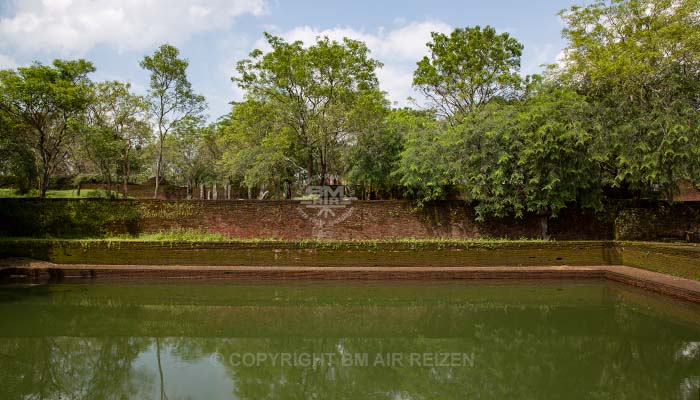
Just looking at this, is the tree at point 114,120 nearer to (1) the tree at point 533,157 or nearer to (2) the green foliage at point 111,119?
(2) the green foliage at point 111,119

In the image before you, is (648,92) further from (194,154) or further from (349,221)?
(194,154)

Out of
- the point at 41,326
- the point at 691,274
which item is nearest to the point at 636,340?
the point at 691,274

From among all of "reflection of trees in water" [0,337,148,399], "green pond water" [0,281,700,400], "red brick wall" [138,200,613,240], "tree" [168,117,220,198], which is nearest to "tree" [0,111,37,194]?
"red brick wall" [138,200,613,240]

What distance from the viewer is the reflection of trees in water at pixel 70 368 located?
419cm

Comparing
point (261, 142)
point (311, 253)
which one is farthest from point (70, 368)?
point (261, 142)

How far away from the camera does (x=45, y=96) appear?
1218 cm

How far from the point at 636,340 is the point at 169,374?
230 inches

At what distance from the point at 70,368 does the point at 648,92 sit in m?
13.3

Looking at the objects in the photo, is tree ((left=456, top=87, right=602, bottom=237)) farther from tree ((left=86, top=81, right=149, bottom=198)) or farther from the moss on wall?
tree ((left=86, top=81, right=149, bottom=198))

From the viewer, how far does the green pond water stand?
4.26 meters

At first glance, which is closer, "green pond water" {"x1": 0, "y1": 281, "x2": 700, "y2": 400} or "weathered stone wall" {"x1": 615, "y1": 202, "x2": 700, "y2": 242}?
"green pond water" {"x1": 0, "y1": 281, "x2": 700, "y2": 400}

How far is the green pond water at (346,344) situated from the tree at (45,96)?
638 centimetres

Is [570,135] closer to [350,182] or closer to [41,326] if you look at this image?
[350,182]

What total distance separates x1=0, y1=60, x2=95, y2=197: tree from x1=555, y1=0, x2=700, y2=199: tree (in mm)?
14797
